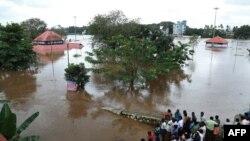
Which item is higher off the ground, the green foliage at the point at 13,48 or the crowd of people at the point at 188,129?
the green foliage at the point at 13,48

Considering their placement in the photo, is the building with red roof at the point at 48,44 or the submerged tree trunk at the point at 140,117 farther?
the building with red roof at the point at 48,44

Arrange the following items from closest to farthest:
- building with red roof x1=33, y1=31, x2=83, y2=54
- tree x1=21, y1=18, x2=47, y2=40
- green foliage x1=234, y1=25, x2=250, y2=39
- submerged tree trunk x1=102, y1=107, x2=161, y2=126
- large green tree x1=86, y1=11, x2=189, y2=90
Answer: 1. submerged tree trunk x1=102, y1=107, x2=161, y2=126
2. large green tree x1=86, y1=11, x2=189, y2=90
3. building with red roof x1=33, y1=31, x2=83, y2=54
4. tree x1=21, y1=18, x2=47, y2=40
5. green foliage x1=234, y1=25, x2=250, y2=39

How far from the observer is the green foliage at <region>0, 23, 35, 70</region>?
2628 centimetres

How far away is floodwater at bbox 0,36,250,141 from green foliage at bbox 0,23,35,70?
1272mm

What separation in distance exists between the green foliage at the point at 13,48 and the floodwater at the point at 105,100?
127cm

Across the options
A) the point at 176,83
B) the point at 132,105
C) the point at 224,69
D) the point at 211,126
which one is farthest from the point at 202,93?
the point at 224,69

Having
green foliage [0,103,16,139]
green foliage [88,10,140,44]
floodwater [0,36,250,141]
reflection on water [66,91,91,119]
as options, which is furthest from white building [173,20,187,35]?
green foliage [0,103,16,139]

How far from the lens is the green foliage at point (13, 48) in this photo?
26281 millimetres

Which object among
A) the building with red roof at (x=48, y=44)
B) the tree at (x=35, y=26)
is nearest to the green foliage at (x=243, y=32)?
the tree at (x=35, y=26)

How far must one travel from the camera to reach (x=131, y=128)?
517 inches

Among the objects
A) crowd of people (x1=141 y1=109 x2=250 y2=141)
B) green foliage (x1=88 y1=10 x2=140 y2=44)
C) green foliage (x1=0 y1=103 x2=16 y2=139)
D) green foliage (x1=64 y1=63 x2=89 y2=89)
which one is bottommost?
crowd of people (x1=141 y1=109 x2=250 y2=141)

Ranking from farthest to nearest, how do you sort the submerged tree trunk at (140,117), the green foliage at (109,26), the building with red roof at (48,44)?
1. the building with red roof at (48,44)
2. the green foliage at (109,26)
3. the submerged tree trunk at (140,117)

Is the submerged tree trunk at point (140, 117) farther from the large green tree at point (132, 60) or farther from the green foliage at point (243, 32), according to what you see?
the green foliage at point (243, 32)

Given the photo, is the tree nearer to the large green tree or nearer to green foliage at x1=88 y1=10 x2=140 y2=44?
green foliage at x1=88 y1=10 x2=140 y2=44
